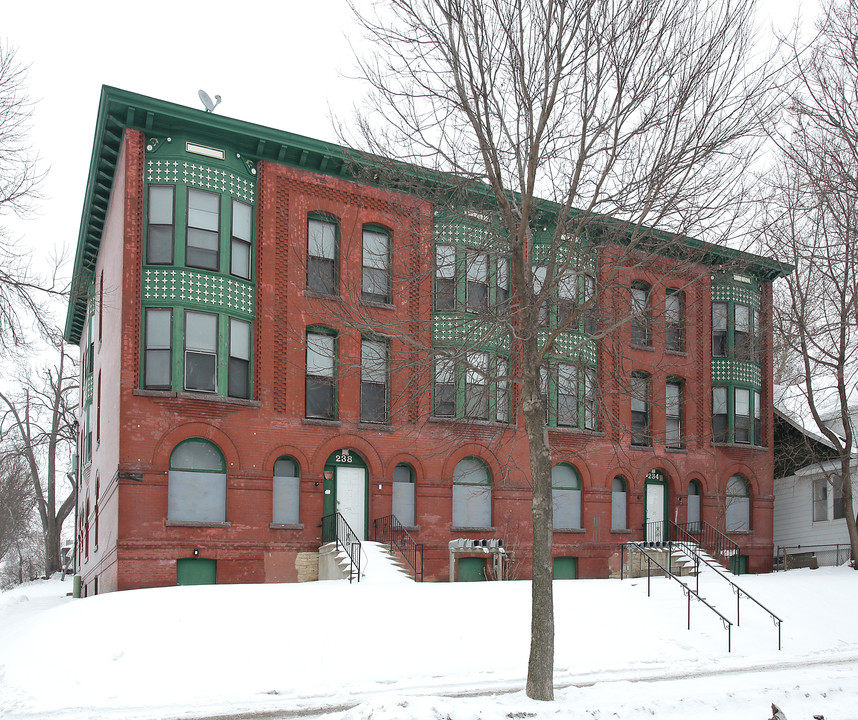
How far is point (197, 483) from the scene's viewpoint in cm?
2227

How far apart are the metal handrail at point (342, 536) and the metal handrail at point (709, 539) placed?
1166cm

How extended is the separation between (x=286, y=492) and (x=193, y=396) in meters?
3.67

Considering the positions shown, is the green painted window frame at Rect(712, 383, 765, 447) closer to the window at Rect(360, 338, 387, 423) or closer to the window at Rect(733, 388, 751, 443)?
the window at Rect(733, 388, 751, 443)

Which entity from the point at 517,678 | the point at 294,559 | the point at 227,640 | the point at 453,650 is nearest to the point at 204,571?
the point at 294,559

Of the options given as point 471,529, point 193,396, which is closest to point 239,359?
point 193,396

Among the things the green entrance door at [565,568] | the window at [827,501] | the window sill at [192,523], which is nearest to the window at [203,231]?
the window sill at [192,523]

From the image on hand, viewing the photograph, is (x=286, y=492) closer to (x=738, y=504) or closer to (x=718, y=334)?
(x=738, y=504)

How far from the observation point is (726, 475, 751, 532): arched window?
3143 centimetres

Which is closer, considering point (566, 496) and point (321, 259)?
point (321, 259)

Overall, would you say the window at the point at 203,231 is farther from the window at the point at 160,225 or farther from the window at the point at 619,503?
the window at the point at 619,503

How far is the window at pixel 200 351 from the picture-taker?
22.4 meters

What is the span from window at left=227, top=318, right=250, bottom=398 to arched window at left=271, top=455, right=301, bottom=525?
2.11 m

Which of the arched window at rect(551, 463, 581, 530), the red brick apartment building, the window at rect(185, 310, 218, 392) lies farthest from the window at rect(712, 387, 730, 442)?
the window at rect(185, 310, 218, 392)

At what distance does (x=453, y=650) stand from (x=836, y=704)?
656 centimetres
